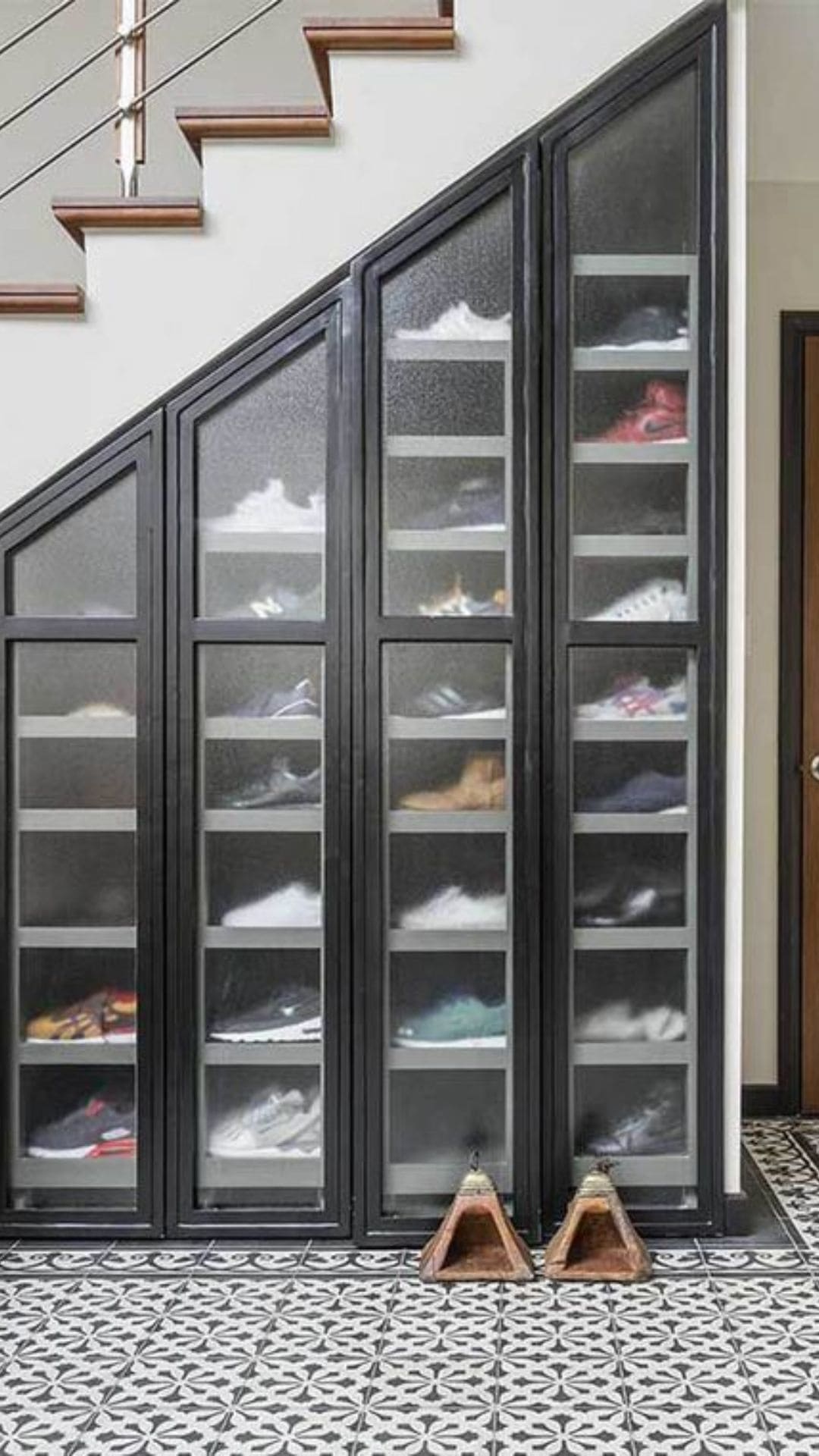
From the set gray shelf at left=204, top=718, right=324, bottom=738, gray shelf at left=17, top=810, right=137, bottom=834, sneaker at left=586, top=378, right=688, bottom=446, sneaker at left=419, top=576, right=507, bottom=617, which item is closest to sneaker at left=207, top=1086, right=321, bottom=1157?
Result: gray shelf at left=17, top=810, right=137, bottom=834

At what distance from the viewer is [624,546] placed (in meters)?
2.77

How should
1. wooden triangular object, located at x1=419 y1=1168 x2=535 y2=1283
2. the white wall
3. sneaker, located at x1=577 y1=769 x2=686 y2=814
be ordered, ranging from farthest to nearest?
the white wall < sneaker, located at x1=577 y1=769 x2=686 y2=814 < wooden triangular object, located at x1=419 y1=1168 x2=535 y2=1283

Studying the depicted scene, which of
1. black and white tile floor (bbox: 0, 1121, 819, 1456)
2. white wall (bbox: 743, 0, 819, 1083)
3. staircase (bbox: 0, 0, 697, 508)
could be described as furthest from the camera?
white wall (bbox: 743, 0, 819, 1083)

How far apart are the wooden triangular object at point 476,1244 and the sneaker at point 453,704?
96cm

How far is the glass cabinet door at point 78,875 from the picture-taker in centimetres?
276

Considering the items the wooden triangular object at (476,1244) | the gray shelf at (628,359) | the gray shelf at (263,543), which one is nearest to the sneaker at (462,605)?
the gray shelf at (263,543)

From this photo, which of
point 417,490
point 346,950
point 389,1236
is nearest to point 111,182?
point 417,490

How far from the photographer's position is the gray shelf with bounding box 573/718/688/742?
278 centimetres

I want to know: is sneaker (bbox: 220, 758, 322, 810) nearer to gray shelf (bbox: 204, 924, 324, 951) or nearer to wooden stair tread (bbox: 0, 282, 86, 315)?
gray shelf (bbox: 204, 924, 324, 951)

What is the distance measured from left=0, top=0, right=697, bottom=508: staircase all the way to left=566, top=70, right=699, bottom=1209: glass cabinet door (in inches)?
10.6

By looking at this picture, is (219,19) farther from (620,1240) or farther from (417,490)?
(620,1240)

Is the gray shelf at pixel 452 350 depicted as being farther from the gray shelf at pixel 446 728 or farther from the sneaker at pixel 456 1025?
the sneaker at pixel 456 1025

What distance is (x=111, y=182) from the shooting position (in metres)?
3.59

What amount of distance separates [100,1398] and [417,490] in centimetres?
184
